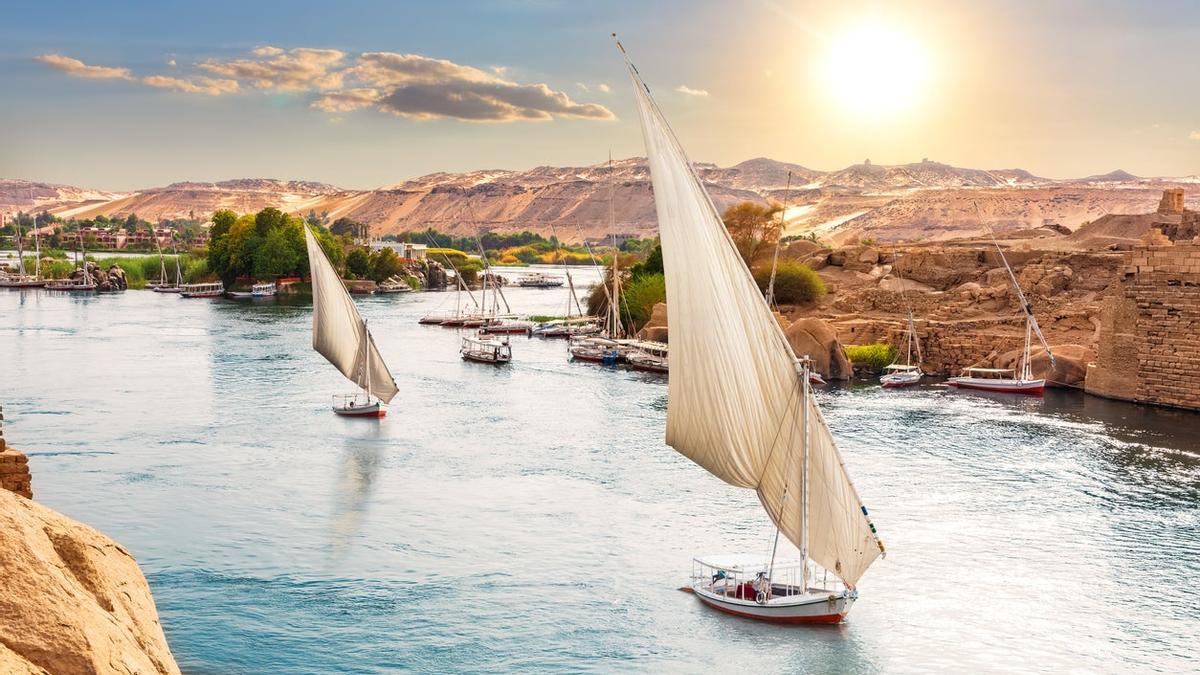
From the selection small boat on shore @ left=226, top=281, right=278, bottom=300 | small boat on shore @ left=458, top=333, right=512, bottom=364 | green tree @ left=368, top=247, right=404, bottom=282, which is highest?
green tree @ left=368, top=247, right=404, bottom=282

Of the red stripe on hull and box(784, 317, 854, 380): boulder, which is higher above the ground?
box(784, 317, 854, 380): boulder

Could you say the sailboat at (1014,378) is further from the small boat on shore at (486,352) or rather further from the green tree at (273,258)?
the green tree at (273,258)

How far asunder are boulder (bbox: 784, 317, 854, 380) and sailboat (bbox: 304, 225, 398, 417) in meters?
15.1

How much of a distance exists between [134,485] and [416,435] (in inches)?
316

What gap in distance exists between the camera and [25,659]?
5.18 metres

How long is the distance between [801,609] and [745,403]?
2786 mm

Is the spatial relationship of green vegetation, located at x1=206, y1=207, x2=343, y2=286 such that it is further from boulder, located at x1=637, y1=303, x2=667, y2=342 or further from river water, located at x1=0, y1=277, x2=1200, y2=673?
river water, located at x1=0, y1=277, x2=1200, y2=673

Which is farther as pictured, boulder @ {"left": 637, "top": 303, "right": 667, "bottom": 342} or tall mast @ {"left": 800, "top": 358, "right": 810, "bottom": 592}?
boulder @ {"left": 637, "top": 303, "right": 667, "bottom": 342}

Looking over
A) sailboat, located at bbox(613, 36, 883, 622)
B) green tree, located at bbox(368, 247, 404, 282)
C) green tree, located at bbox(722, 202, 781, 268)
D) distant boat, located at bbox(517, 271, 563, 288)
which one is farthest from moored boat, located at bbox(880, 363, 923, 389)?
distant boat, located at bbox(517, 271, 563, 288)

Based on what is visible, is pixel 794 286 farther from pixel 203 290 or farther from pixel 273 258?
pixel 203 290

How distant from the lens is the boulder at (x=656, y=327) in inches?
2004

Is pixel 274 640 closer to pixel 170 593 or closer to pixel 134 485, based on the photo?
pixel 170 593

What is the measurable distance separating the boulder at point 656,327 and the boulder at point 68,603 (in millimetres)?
44198

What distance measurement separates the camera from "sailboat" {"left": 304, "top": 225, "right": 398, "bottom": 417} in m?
33.5
